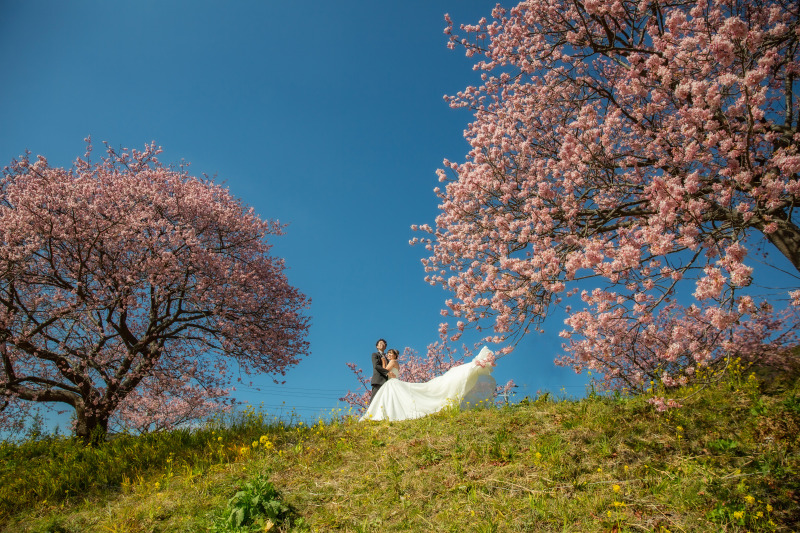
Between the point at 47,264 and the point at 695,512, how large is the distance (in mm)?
16045

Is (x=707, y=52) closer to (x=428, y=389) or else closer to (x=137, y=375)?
(x=428, y=389)

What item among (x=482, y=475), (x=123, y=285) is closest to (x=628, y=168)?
(x=482, y=475)

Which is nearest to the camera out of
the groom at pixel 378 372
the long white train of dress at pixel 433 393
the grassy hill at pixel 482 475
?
the grassy hill at pixel 482 475

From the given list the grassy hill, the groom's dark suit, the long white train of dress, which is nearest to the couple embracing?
the long white train of dress

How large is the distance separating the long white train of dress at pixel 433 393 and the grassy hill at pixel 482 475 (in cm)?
184

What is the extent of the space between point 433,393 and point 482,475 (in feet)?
17.6

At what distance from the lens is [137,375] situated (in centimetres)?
1289

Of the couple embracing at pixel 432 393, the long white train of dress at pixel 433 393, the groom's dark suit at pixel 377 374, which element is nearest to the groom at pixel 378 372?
the groom's dark suit at pixel 377 374

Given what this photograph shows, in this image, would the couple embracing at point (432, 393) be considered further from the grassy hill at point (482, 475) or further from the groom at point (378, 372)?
the grassy hill at point (482, 475)

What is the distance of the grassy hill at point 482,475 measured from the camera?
5.56 metres

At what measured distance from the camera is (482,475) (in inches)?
259

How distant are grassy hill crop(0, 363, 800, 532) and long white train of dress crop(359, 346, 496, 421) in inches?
72.4

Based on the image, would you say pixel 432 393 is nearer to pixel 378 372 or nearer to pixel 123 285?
pixel 378 372

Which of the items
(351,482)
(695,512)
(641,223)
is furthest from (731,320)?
(351,482)
